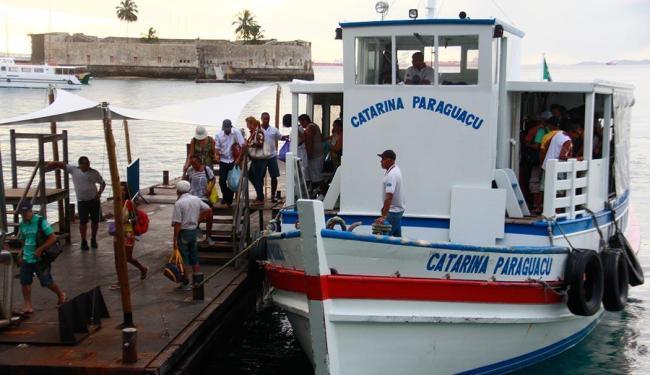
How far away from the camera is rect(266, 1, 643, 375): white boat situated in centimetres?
915

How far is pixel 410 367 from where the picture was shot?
9.72 m

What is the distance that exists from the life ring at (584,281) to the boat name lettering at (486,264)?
0.33m

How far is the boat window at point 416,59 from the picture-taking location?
10.6m

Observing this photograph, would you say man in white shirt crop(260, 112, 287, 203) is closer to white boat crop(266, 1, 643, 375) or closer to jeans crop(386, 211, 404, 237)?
white boat crop(266, 1, 643, 375)

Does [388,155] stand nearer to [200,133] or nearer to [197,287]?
[197,287]

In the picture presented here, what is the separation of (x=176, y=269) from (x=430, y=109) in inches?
159

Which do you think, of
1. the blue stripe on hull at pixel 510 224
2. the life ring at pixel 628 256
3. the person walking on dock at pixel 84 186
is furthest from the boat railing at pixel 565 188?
the person walking on dock at pixel 84 186

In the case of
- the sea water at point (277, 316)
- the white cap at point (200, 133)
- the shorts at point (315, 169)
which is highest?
the white cap at point (200, 133)

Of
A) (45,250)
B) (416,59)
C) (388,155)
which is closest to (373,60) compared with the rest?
(416,59)

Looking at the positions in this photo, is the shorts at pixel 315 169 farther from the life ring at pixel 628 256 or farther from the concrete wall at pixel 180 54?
the concrete wall at pixel 180 54

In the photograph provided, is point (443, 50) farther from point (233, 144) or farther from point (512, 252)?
point (233, 144)

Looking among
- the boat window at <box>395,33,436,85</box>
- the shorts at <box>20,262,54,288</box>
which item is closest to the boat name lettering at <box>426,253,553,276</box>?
the boat window at <box>395,33,436,85</box>

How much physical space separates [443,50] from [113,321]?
5131 mm

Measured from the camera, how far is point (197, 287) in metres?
11.3
